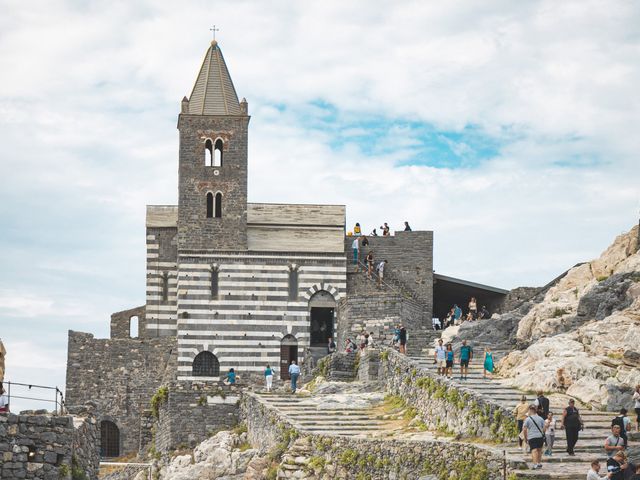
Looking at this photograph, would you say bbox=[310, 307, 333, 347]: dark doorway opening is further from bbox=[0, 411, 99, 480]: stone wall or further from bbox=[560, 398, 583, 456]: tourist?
bbox=[0, 411, 99, 480]: stone wall

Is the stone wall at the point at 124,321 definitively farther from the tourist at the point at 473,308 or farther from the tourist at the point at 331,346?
the tourist at the point at 473,308

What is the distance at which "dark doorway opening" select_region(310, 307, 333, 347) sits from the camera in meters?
63.2

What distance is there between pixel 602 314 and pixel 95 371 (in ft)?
81.9

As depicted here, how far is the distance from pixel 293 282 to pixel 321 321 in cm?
210

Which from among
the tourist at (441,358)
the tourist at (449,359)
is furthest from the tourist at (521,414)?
the tourist at (441,358)

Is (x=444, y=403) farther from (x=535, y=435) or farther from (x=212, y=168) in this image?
(x=212, y=168)

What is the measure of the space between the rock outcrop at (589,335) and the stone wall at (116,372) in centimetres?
1758

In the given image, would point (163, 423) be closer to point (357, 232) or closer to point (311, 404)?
point (311, 404)

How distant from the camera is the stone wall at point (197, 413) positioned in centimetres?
5075

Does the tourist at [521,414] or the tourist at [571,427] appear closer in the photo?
the tourist at [571,427]

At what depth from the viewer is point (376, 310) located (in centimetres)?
5888

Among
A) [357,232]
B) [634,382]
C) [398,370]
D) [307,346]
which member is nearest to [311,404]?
[398,370]

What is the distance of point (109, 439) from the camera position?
62.4 m

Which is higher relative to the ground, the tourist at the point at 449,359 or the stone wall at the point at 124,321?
the stone wall at the point at 124,321
